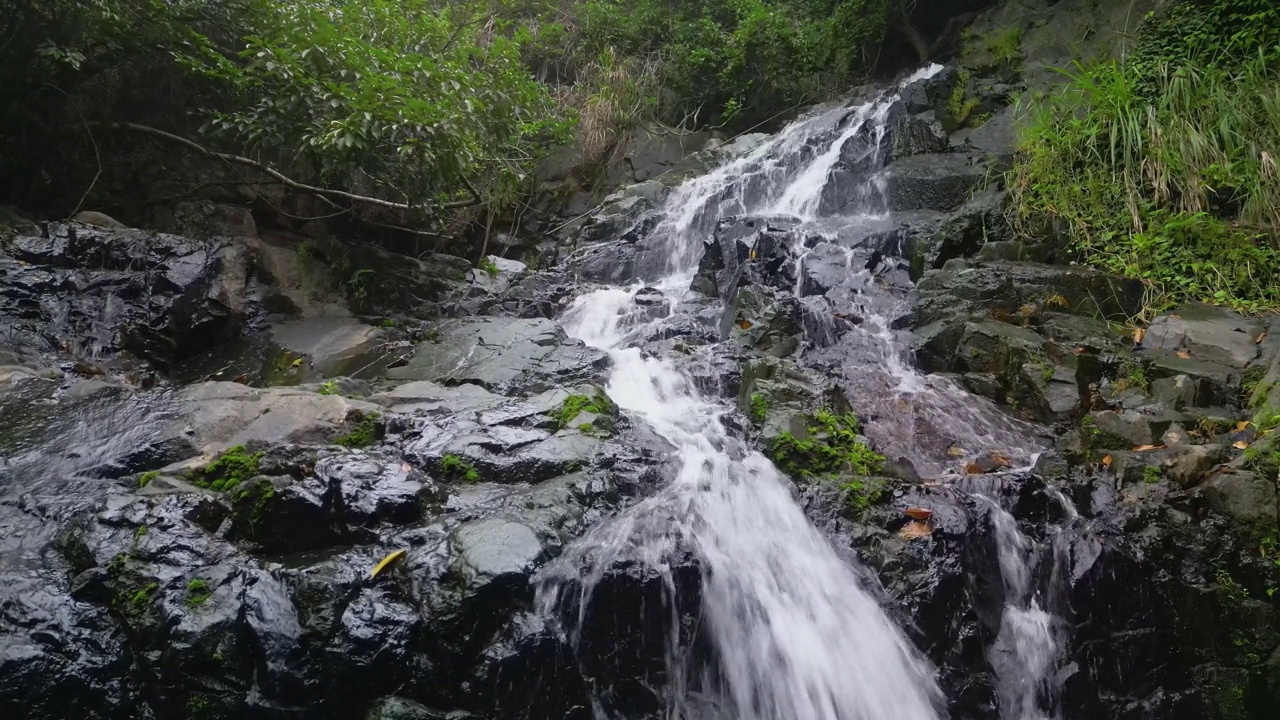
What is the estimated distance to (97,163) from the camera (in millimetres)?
6473

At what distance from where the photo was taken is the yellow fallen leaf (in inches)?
116

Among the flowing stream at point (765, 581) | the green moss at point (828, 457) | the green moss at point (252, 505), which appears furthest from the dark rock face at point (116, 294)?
the green moss at point (828, 457)

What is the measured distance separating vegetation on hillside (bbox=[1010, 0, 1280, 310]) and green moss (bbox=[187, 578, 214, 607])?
676cm

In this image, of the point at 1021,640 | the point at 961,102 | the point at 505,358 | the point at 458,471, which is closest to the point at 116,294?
the point at 505,358

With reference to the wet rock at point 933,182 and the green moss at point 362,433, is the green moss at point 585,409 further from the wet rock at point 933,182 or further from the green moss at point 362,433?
the wet rock at point 933,182

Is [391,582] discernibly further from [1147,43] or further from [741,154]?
[741,154]

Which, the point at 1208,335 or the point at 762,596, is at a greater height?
the point at 1208,335

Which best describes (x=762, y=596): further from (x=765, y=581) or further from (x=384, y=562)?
(x=384, y=562)

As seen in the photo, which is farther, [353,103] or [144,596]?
[353,103]

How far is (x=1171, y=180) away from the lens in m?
5.83

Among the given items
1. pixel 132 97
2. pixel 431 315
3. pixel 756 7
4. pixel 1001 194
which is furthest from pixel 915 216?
pixel 132 97

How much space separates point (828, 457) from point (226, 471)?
337cm

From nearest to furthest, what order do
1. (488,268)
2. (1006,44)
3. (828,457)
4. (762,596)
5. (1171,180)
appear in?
1. (762,596)
2. (828,457)
3. (1171,180)
4. (488,268)
5. (1006,44)

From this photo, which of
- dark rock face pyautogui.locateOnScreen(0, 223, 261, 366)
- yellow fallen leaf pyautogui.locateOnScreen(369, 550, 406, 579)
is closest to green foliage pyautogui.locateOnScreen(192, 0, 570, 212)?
dark rock face pyautogui.locateOnScreen(0, 223, 261, 366)
